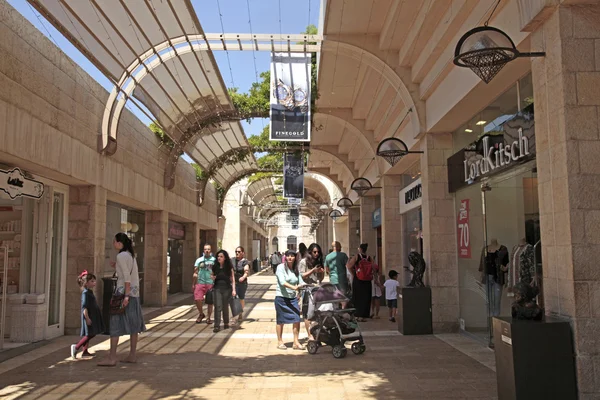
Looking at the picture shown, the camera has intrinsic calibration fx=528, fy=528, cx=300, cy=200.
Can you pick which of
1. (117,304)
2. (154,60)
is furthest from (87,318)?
(154,60)

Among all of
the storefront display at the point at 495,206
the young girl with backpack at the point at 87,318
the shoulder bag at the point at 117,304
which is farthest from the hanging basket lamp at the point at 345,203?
the shoulder bag at the point at 117,304

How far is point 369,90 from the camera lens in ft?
42.9

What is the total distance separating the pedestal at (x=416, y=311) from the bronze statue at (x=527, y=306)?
14.9 ft

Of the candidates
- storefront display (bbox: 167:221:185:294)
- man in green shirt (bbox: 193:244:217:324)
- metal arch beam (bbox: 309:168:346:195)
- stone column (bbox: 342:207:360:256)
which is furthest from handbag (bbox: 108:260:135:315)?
metal arch beam (bbox: 309:168:346:195)

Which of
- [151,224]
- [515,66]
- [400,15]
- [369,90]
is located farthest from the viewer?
[151,224]

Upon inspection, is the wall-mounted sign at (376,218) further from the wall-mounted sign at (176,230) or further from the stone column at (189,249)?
the wall-mounted sign at (176,230)

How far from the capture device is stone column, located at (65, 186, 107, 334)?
8.91m

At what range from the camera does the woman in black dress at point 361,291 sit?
37.5 ft

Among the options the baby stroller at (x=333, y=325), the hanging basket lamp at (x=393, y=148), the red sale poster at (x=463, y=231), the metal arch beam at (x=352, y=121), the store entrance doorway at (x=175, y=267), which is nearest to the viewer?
the baby stroller at (x=333, y=325)

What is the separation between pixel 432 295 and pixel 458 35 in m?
4.32

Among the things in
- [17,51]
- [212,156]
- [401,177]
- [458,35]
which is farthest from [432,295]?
[212,156]

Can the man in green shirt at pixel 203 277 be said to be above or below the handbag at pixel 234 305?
above

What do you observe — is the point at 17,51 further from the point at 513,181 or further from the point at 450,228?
the point at 450,228

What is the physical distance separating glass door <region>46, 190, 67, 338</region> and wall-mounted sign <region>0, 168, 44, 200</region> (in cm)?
89
